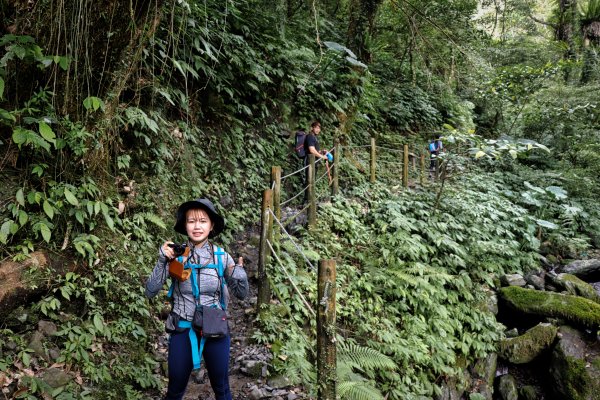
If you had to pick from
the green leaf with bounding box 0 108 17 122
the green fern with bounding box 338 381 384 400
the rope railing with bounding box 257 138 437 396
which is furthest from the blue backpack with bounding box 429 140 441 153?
the green leaf with bounding box 0 108 17 122

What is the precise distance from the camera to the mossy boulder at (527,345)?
6445mm

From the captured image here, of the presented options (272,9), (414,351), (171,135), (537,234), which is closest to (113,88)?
(171,135)

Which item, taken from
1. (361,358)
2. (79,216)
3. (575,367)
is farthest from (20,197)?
(575,367)

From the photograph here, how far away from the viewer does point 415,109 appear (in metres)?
15.1

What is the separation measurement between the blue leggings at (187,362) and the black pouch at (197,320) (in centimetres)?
8

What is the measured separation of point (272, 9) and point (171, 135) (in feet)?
10.9

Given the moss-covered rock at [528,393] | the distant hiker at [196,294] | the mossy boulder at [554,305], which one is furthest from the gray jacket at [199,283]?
the mossy boulder at [554,305]

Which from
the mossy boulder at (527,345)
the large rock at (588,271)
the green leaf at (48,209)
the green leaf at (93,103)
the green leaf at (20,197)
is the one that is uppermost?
the green leaf at (93,103)

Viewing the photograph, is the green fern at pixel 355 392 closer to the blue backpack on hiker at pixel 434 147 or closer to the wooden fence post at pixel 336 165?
the wooden fence post at pixel 336 165

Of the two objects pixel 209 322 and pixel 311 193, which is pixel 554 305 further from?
pixel 209 322

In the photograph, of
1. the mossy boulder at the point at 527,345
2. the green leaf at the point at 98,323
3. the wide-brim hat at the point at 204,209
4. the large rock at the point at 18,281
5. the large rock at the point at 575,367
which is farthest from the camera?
the mossy boulder at the point at 527,345

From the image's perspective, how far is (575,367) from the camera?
6070 mm

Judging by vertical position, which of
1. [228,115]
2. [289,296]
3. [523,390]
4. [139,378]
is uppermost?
[228,115]

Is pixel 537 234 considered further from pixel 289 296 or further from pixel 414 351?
pixel 289 296
